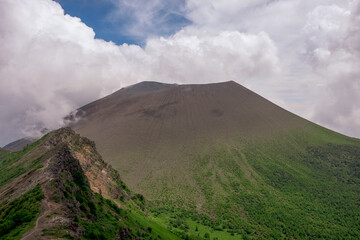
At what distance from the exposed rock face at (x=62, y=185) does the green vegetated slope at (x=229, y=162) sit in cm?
2301

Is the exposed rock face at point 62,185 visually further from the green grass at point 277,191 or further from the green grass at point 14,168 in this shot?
the green grass at point 277,191

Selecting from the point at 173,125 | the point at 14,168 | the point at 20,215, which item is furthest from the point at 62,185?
the point at 173,125

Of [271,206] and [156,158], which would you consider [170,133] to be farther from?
[271,206]

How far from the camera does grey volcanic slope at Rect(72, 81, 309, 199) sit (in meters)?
106

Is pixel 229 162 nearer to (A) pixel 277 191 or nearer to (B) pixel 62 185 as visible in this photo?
(A) pixel 277 191

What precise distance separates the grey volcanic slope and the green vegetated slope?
2.14 feet

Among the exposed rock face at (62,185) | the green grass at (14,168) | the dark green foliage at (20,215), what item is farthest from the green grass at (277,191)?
the dark green foliage at (20,215)

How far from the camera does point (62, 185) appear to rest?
69.3 ft

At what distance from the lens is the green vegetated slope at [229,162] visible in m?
66.6

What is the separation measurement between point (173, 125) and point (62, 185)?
388 feet

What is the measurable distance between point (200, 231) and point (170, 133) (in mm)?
77482

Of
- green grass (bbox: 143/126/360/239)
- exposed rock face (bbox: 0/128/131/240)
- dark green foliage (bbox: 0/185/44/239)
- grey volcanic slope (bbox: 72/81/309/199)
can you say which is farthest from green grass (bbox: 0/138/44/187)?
grey volcanic slope (bbox: 72/81/309/199)

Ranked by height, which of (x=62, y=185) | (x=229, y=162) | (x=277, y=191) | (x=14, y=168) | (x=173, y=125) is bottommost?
(x=277, y=191)

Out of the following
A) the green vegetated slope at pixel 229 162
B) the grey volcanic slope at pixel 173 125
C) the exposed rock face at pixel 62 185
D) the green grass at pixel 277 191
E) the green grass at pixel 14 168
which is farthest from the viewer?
the grey volcanic slope at pixel 173 125
